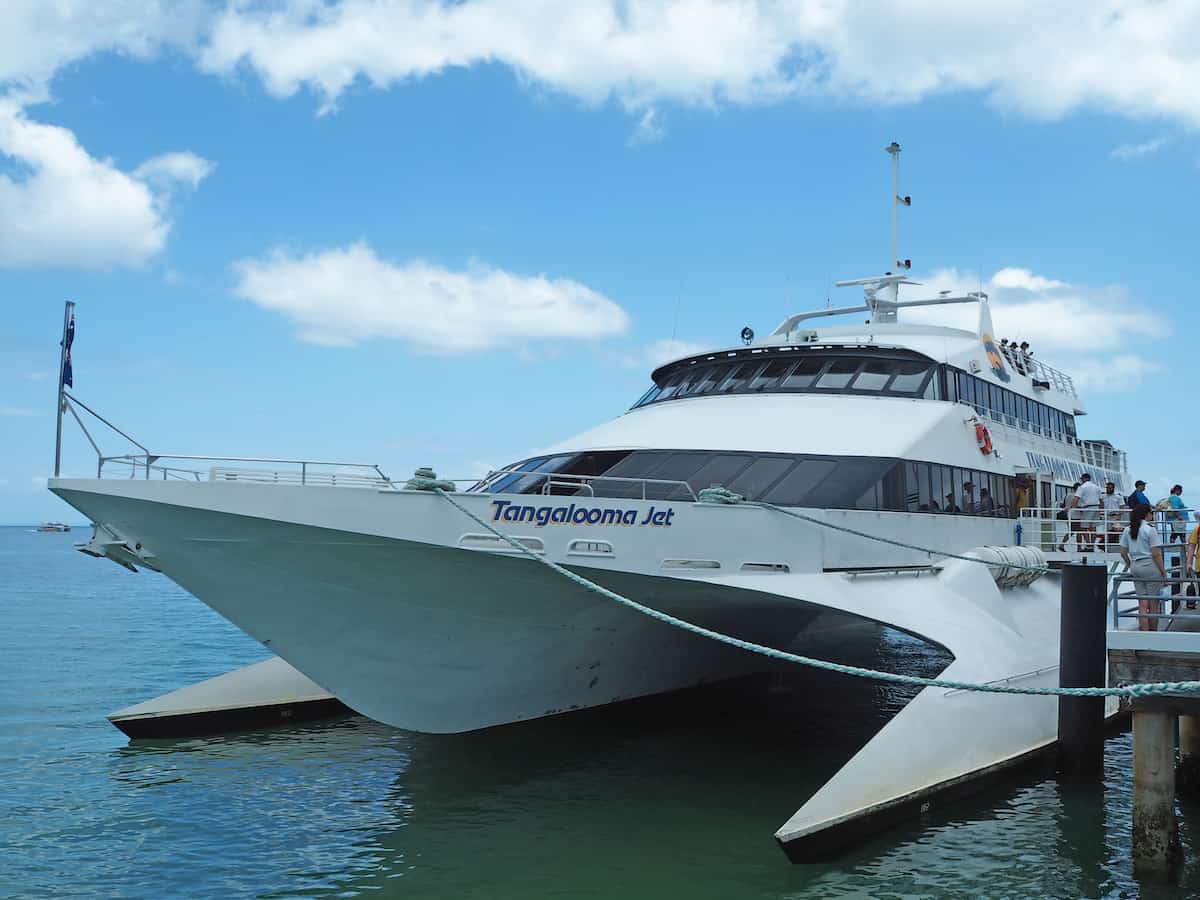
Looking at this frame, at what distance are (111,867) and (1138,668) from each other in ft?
30.7

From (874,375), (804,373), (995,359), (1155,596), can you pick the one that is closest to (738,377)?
(804,373)

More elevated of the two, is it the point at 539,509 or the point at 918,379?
the point at 918,379

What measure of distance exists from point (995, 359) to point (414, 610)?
12473 millimetres

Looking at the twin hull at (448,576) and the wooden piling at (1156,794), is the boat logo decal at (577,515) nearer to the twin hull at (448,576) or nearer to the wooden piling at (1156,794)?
the twin hull at (448,576)

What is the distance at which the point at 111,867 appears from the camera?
8930 mm

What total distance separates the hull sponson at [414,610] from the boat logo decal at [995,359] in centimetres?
814

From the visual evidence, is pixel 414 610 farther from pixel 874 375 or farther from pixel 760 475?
pixel 874 375

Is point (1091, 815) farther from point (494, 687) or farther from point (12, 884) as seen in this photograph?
point (12, 884)

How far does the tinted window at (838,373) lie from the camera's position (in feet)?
49.1

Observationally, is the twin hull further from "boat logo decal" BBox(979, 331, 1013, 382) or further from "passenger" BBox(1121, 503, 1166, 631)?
"boat logo decal" BBox(979, 331, 1013, 382)

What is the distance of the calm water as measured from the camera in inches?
341

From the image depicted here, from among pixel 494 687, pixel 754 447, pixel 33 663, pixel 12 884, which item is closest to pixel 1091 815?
pixel 754 447

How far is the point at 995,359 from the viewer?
18.1 m

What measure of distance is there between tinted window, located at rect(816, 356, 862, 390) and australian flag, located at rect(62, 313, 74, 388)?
32.5ft
